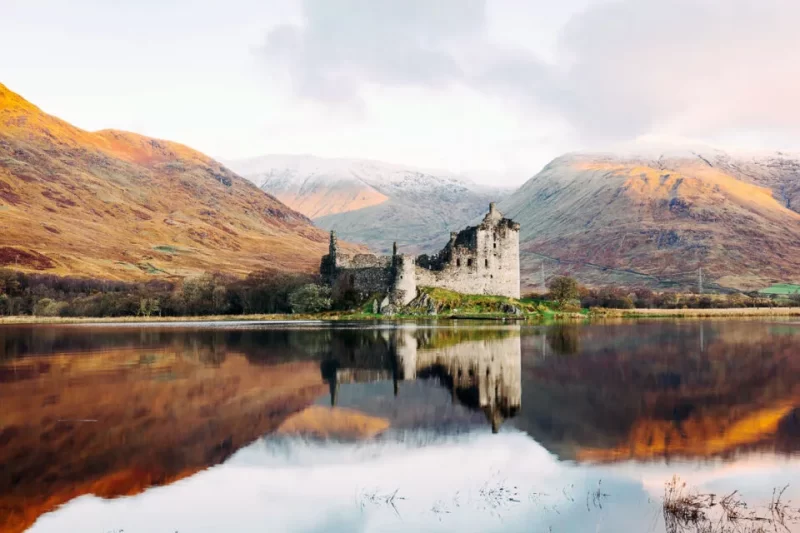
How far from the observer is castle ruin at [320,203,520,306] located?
62.8 m

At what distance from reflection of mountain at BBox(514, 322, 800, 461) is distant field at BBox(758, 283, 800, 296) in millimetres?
104316

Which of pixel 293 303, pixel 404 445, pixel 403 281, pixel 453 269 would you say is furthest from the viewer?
pixel 293 303

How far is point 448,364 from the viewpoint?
27.9 m

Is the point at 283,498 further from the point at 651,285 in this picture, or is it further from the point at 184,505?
the point at 651,285

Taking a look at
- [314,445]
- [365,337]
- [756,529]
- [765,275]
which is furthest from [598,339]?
[765,275]

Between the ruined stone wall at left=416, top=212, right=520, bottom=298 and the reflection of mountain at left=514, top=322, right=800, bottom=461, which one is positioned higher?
the ruined stone wall at left=416, top=212, right=520, bottom=298

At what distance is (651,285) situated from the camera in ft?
529

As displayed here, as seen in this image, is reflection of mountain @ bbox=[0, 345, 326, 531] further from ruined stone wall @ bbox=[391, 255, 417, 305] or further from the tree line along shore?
the tree line along shore

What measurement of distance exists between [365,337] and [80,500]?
30.1 m

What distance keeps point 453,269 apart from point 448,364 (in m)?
36.5

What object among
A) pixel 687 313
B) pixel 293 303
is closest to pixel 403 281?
pixel 293 303

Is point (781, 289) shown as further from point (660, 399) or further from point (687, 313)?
point (660, 399)

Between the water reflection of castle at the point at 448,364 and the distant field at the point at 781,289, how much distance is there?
106m

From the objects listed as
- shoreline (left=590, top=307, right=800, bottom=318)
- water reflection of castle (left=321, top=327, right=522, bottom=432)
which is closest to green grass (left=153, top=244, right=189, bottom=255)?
shoreline (left=590, top=307, right=800, bottom=318)
